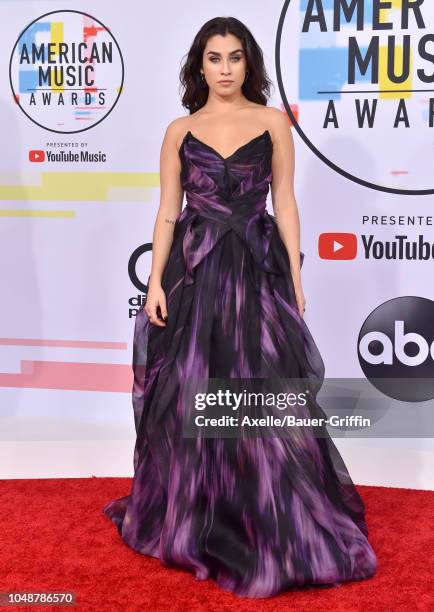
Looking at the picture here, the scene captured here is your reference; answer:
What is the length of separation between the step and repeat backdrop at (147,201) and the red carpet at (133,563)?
1.43 ft

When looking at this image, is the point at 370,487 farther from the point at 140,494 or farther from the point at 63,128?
the point at 63,128

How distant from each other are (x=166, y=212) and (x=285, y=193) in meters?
0.45

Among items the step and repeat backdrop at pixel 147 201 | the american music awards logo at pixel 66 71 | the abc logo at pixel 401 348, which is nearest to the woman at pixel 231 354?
the step and repeat backdrop at pixel 147 201

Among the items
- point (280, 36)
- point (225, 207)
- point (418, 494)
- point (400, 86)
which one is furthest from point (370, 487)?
point (280, 36)

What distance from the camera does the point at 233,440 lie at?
2.83m

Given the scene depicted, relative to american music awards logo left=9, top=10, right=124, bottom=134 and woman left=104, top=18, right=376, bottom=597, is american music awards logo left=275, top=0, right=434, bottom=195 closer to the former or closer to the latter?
american music awards logo left=9, top=10, right=124, bottom=134

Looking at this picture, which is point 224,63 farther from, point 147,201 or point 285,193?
point 147,201

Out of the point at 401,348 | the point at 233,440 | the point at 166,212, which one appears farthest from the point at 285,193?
the point at 401,348

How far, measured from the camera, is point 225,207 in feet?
9.72

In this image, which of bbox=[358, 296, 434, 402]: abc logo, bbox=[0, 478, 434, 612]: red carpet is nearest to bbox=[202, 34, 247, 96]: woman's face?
bbox=[0, 478, 434, 612]: red carpet

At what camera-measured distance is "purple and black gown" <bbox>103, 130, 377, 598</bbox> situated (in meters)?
2.74

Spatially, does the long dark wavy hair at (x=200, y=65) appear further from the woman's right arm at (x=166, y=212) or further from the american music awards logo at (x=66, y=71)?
the american music awards logo at (x=66, y=71)

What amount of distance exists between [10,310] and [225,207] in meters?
2.35

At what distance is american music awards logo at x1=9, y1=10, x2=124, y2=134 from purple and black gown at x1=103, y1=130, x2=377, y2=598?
1844 millimetres
